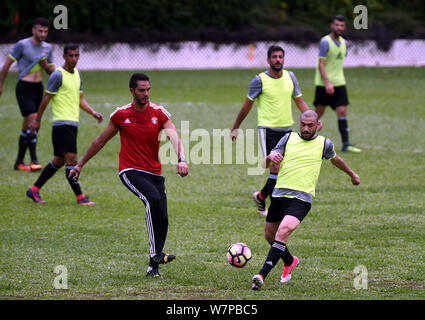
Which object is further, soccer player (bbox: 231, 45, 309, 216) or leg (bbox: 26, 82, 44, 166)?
leg (bbox: 26, 82, 44, 166)

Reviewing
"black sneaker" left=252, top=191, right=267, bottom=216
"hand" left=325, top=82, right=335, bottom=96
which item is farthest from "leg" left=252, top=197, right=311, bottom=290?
"hand" left=325, top=82, right=335, bottom=96

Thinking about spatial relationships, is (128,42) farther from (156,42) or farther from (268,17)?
(268,17)

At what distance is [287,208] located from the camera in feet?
20.8

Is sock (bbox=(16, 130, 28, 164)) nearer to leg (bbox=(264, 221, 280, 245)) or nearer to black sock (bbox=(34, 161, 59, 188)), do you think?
black sock (bbox=(34, 161, 59, 188))

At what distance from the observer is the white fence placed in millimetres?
33969

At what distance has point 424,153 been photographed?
13570mm

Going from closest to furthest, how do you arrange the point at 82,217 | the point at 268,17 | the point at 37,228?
the point at 37,228 → the point at 82,217 → the point at 268,17

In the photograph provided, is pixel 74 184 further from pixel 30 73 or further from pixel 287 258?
pixel 287 258

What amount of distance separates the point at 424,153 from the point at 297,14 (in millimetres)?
32240

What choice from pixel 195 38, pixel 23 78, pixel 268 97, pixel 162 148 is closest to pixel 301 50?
pixel 195 38

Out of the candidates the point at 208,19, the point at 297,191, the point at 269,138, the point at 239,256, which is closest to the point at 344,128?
the point at 269,138

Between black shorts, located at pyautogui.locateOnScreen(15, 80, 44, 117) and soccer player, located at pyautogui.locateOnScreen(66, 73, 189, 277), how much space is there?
5.98 meters

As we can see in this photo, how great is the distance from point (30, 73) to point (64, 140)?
10.4 feet

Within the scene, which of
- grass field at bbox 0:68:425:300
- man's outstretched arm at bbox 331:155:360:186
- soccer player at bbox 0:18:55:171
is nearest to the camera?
grass field at bbox 0:68:425:300
